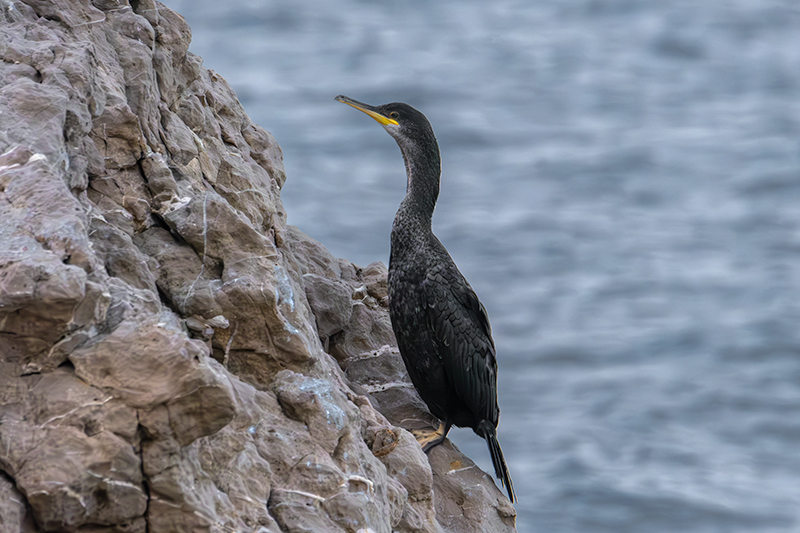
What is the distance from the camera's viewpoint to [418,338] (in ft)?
18.8

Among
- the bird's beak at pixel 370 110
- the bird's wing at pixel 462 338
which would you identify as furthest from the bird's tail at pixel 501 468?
the bird's beak at pixel 370 110

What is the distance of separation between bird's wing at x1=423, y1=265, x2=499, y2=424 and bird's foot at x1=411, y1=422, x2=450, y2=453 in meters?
0.23

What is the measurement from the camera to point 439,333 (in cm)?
572

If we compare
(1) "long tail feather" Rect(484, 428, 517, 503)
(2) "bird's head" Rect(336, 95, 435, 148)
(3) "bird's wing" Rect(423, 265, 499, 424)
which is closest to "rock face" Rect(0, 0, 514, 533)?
(1) "long tail feather" Rect(484, 428, 517, 503)

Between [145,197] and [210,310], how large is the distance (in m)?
0.61

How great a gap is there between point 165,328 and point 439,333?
3090 millimetres

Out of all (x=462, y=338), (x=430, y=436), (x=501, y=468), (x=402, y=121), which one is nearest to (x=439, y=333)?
(x=462, y=338)

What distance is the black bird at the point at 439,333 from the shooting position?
5.72 m

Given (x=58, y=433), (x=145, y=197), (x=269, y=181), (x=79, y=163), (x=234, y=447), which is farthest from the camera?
(x=269, y=181)

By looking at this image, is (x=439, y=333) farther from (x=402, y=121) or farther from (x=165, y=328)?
(x=165, y=328)

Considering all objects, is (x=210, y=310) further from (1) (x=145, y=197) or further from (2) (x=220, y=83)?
(2) (x=220, y=83)

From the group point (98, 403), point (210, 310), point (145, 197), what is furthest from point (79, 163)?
point (98, 403)

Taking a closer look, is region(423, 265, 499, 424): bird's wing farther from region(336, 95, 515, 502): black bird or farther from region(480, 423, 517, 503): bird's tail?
region(480, 423, 517, 503): bird's tail

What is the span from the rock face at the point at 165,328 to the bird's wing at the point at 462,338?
1.42ft
